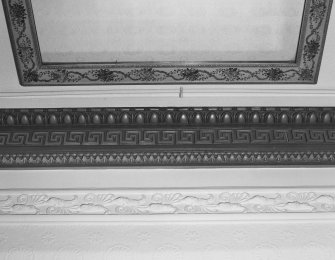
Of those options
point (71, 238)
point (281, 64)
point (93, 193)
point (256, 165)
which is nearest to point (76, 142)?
point (93, 193)

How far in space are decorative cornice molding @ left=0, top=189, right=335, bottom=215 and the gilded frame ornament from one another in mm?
490

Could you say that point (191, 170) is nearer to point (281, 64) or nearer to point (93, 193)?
point (93, 193)

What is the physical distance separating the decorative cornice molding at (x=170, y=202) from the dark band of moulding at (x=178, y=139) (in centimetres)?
14

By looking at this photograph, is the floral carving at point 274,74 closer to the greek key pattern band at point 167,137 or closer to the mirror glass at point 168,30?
the mirror glass at point 168,30

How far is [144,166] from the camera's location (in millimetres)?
2109

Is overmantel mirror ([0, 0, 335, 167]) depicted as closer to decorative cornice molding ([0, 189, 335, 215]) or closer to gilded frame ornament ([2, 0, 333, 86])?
gilded frame ornament ([2, 0, 333, 86])

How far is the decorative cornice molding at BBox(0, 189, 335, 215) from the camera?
7.02 ft

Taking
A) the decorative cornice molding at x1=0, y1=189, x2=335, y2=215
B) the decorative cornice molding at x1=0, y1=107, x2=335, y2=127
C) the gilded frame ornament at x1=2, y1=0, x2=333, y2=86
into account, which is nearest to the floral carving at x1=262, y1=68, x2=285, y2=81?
the gilded frame ornament at x1=2, y1=0, x2=333, y2=86

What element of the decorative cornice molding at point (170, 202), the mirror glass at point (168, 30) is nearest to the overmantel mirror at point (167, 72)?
the mirror glass at point (168, 30)

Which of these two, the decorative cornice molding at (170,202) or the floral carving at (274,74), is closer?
the floral carving at (274,74)

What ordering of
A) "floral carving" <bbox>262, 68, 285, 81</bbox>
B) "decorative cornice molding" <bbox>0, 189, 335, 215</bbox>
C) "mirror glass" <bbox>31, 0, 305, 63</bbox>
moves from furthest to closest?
"decorative cornice molding" <bbox>0, 189, 335, 215</bbox> < "floral carving" <bbox>262, 68, 285, 81</bbox> < "mirror glass" <bbox>31, 0, 305, 63</bbox>

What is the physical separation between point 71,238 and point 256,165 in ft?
2.85

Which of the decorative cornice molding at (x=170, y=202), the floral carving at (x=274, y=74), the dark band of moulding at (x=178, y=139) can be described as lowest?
the decorative cornice molding at (x=170, y=202)

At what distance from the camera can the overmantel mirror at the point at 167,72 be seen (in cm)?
191
